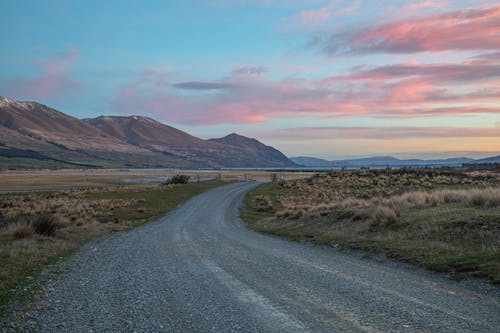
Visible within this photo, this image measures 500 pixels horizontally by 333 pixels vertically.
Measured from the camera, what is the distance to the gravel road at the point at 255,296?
6492 millimetres

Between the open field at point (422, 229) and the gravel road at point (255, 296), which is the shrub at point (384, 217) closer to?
the open field at point (422, 229)

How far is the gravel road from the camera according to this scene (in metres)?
6.49

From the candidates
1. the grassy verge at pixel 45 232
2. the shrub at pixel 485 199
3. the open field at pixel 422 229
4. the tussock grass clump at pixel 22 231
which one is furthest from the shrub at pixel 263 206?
the tussock grass clump at pixel 22 231

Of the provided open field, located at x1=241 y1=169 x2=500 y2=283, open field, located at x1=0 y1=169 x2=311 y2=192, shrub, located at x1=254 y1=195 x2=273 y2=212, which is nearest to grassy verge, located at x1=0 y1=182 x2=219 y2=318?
shrub, located at x1=254 y1=195 x2=273 y2=212

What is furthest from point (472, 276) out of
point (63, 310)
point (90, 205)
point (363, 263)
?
point (90, 205)

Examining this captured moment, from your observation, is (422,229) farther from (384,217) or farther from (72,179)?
(72,179)

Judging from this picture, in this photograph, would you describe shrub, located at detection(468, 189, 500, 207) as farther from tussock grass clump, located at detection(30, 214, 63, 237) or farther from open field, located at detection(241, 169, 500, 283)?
tussock grass clump, located at detection(30, 214, 63, 237)

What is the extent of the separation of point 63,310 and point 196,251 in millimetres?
6768

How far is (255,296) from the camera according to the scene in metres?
8.08

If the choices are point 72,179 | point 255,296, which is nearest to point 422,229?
point 255,296

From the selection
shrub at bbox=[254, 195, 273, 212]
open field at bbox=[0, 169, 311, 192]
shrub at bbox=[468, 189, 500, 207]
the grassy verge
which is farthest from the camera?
open field at bbox=[0, 169, 311, 192]

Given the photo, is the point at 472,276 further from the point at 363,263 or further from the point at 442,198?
the point at 442,198

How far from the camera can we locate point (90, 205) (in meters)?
35.5

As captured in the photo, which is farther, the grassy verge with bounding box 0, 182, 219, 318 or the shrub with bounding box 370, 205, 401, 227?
the shrub with bounding box 370, 205, 401, 227
